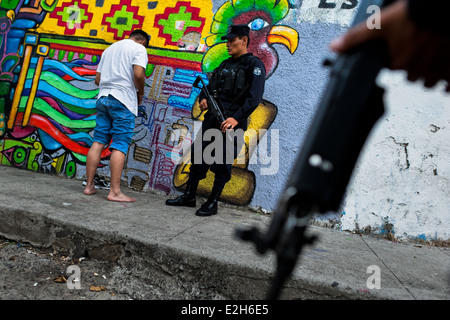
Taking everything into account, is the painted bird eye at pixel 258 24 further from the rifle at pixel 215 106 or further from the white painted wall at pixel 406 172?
the white painted wall at pixel 406 172

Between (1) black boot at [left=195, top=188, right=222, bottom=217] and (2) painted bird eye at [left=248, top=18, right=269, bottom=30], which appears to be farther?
(2) painted bird eye at [left=248, top=18, right=269, bottom=30]

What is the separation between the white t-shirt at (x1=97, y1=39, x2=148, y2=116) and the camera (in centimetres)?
289

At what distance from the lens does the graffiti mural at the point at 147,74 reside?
3.50 m

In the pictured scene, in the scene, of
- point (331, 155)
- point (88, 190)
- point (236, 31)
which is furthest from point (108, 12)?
point (331, 155)

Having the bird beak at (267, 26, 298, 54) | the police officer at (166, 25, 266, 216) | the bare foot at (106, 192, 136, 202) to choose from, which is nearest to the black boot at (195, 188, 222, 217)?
the police officer at (166, 25, 266, 216)

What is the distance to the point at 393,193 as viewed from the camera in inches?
121

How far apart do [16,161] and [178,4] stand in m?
3.18

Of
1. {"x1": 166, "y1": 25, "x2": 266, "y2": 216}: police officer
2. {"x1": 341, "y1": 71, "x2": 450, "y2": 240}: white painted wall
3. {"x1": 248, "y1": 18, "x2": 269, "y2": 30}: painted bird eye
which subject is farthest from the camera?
{"x1": 248, "y1": 18, "x2": 269, "y2": 30}: painted bird eye

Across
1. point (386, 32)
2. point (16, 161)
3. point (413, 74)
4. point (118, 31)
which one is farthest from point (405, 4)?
point (16, 161)

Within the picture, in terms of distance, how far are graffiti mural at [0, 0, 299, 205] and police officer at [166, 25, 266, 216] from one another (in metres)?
0.52

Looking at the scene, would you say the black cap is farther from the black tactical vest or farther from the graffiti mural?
the graffiti mural

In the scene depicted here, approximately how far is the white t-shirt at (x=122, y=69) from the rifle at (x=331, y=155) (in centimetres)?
254
